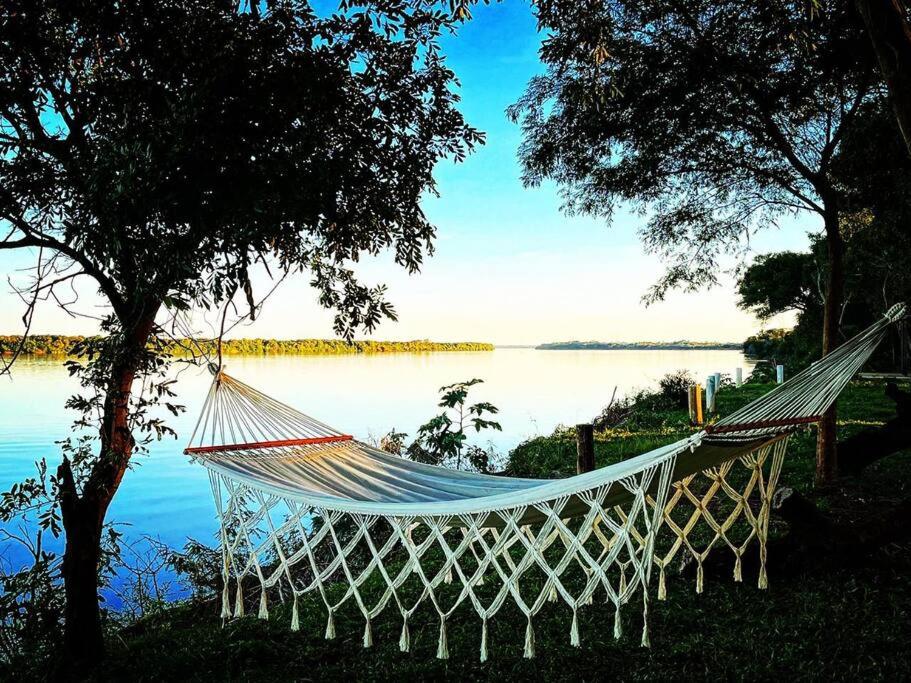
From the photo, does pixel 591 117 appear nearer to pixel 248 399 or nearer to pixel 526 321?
pixel 248 399

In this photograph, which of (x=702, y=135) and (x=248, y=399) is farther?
(x=702, y=135)

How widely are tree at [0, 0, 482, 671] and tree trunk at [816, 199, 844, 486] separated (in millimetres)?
2379

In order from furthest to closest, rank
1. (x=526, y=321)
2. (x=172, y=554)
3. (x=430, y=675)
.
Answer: (x=526, y=321), (x=172, y=554), (x=430, y=675)

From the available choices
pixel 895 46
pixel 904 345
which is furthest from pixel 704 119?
pixel 904 345

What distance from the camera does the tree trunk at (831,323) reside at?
13.0 feet

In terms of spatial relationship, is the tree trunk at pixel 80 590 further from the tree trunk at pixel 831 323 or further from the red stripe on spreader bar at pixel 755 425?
the tree trunk at pixel 831 323

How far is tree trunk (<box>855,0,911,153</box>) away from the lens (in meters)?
1.90

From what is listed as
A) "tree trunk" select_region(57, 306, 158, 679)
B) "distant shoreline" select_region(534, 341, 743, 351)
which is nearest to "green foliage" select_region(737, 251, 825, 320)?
"distant shoreline" select_region(534, 341, 743, 351)

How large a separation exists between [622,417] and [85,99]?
24.8ft

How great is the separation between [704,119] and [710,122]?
6 centimetres

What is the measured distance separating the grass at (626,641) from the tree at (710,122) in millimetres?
1616

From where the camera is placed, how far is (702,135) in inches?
168

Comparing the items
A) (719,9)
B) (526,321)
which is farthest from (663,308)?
(526,321)

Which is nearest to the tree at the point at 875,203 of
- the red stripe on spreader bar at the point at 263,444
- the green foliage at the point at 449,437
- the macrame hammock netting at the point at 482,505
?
the macrame hammock netting at the point at 482,505
